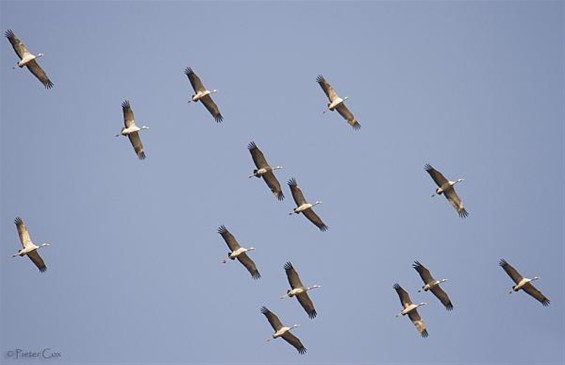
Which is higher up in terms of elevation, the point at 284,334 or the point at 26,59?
the point at 26,59

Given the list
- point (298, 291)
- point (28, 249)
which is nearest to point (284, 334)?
point (298, 291)

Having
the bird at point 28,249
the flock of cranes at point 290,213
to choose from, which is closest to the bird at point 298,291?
the flock of cranes at point 290,213

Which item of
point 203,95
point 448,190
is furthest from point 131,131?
point 448,190

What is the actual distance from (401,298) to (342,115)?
8.74m

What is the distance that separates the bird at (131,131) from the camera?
102 m

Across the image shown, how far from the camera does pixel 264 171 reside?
102000mm

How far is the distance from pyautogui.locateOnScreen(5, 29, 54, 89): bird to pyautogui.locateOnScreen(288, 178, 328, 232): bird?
11752 mm

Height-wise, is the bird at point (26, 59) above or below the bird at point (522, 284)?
above

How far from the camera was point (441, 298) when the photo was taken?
339 ft

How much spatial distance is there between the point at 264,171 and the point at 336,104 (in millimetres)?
4727

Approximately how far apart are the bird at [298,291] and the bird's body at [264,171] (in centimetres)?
373

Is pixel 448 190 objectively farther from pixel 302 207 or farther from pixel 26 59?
pixel 26 59

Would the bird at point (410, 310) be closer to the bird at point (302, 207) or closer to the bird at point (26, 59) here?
the bird at point (302, 207)

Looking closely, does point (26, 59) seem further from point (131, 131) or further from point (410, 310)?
point (410, 310)
